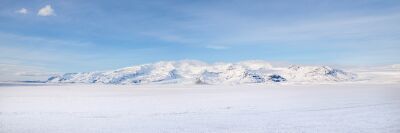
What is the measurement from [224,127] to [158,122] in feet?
9.84

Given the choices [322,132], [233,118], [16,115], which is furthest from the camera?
[16,115]

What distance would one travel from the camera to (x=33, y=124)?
14.6 meters

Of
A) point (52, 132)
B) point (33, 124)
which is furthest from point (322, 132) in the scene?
point (33, 124)

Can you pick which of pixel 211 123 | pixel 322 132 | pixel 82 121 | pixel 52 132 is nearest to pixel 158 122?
pixel 211 123

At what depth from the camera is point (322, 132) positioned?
41.2ft

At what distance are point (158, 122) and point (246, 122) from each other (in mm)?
3510

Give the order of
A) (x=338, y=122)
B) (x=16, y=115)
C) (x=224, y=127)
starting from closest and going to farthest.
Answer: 1. (x=224, y=127)
2. (x=338, y=122)
3. (x=16, y=115)

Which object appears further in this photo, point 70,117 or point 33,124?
point 70,117

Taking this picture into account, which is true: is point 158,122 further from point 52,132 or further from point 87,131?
point 52,132

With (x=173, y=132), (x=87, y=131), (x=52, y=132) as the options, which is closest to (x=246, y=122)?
(x=173, y=132)

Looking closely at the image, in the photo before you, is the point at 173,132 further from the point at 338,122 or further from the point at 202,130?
the point at 338,122

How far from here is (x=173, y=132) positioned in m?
12.9

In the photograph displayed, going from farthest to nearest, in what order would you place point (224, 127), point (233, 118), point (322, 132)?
1. point (233, 118)
2. point (224, 127)
3. point (322, 132)

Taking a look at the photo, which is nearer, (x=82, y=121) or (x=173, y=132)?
(x=173, y=132)
